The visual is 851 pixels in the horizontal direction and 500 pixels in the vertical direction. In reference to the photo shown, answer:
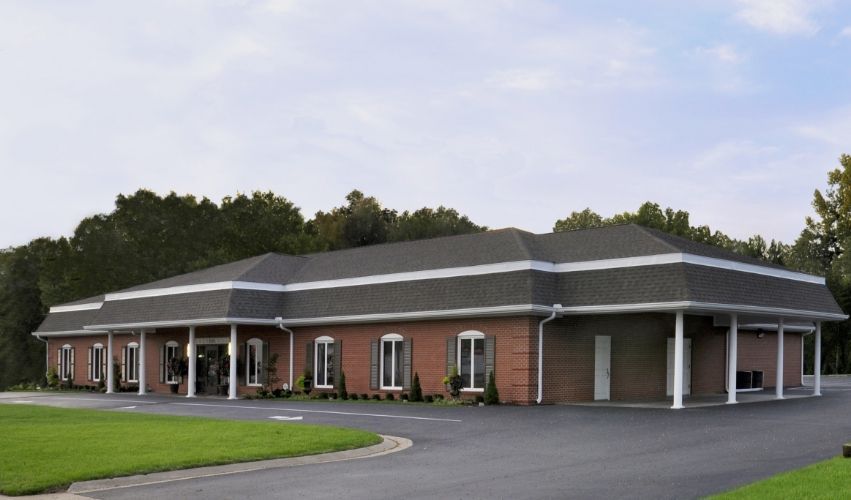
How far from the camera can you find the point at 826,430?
18719 mm

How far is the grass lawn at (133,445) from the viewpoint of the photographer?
1343 cm

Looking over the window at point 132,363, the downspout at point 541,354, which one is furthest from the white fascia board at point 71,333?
the downspout at point 541,354

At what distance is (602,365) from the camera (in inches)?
1169

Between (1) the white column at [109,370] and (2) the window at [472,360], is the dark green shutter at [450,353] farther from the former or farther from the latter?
(1) the white column at [109,370]

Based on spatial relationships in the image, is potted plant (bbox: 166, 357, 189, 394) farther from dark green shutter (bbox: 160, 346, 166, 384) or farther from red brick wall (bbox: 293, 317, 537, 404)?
red brick wall (bbox: 293, 317, 537, 404)

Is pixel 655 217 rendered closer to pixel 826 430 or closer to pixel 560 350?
pixel 560 350

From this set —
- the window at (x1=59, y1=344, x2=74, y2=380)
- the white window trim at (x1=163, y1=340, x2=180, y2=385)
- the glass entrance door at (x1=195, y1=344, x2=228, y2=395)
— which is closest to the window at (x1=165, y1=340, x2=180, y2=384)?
the white window trim at (x1=163, y1=340, x2=180, y2=385)

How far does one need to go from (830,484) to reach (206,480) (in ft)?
27.6


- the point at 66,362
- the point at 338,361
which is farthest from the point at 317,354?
the point at 66,362

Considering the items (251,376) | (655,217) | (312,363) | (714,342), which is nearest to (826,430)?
(714,342)

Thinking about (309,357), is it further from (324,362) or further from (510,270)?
(510,270)

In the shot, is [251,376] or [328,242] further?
[328,242]

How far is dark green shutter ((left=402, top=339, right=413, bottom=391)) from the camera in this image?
3167cm

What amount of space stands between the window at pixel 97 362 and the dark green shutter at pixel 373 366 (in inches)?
772
